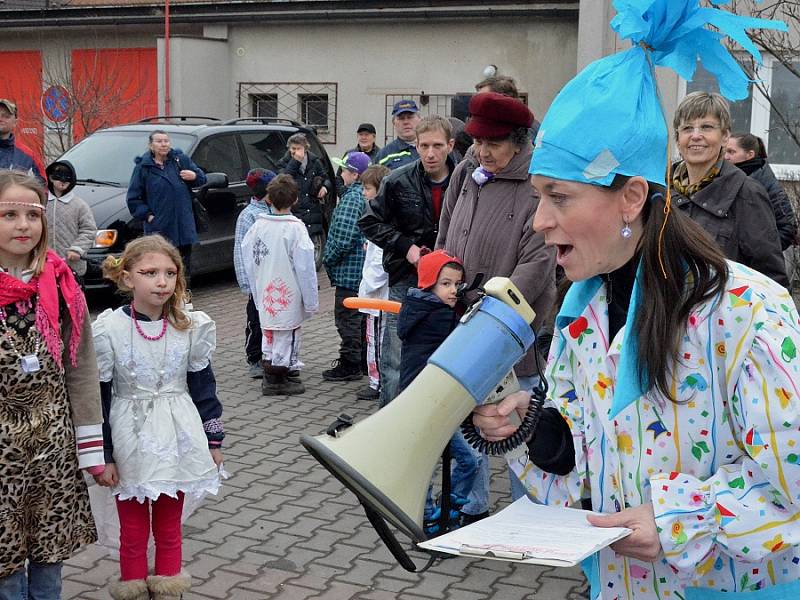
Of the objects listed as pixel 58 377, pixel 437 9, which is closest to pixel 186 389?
pixel 58 377

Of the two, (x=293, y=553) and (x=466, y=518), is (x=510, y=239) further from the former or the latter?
(x=293, y=553)

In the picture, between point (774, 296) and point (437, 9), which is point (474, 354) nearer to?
point (774, 296)

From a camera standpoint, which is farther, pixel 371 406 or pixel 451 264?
pixel 371 406

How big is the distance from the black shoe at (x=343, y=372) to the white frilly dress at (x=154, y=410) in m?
4.23

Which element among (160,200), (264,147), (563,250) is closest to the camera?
(563,250)

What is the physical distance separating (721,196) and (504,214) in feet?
3.42

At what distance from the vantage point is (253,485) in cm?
600

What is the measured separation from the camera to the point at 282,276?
796 centimetres

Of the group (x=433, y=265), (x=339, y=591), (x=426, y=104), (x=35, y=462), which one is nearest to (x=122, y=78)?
(x=426, y=104)

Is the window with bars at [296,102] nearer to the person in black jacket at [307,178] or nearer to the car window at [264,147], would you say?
the car window at [264,147]

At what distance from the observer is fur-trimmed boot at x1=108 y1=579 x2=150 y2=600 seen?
13.9 feet

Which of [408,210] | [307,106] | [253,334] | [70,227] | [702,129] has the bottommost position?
[253,334]

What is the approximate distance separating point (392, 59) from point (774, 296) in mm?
17391

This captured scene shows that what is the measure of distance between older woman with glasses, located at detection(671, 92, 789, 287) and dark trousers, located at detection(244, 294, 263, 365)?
4.49 metres
